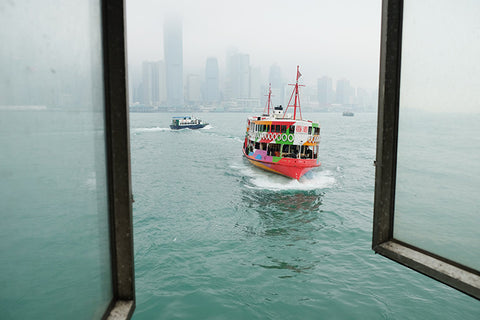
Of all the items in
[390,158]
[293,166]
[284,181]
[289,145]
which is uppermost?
[390,158]

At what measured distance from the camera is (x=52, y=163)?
1.43m

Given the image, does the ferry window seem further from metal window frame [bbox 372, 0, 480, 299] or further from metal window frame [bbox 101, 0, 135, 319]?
metal window frame [bbox 372, 0, 480, 299]

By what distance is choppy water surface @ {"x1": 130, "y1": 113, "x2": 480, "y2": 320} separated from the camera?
827 centimetres

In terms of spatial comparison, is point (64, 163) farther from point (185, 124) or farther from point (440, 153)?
point (185, 124)

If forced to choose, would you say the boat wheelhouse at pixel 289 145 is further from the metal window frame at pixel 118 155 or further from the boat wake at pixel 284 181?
the metal window frame at pixel 118 155

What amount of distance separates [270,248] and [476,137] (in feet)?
33.1

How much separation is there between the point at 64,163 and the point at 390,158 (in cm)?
207

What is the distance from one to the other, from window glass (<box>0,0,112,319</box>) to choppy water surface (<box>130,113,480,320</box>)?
22.7 ft

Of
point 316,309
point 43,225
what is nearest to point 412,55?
point 43,225

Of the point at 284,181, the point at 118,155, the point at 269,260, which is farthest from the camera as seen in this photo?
the point at 284,181

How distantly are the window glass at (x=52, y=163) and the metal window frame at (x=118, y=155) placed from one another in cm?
5

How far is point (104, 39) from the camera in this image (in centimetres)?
180

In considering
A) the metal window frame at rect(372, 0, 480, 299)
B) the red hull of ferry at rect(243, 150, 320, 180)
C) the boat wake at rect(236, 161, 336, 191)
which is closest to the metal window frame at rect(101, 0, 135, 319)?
the metal window frame at rect(372, 0, 480, 299)

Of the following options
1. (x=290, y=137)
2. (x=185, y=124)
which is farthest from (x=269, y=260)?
(x=185, y=124)
